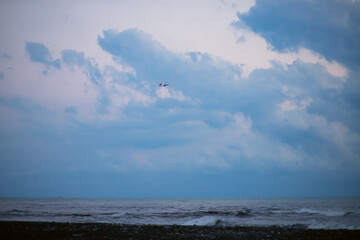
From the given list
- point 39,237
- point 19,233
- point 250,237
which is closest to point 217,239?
point 250,237

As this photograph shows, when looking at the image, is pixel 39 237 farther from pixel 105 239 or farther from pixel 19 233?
pixel 105 239

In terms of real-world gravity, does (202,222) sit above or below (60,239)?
below

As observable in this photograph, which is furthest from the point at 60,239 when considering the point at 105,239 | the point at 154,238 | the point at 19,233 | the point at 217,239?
the point at 217,239

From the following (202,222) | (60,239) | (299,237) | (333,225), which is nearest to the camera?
(60,239)

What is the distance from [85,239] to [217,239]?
24.6 ft

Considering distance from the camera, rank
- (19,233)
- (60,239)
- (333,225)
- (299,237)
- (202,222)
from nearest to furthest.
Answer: (60,239), (19,233), (299,237), (333,225), (202,222)

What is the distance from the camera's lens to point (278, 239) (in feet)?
55.2

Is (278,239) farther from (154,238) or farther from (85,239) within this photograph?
(85,239)

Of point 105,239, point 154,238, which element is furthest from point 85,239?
point 154,238

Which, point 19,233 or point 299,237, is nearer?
point 19,233

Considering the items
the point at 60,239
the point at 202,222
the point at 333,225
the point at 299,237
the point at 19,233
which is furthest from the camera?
the point at 202,222

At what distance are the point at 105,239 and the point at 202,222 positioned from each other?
17322mm

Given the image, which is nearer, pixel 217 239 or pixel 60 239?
pixel 60 239

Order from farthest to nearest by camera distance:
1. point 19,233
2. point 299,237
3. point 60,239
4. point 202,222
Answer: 1. point 202,222
2. point 299,237
3. point 19,233
4. point 60,239
